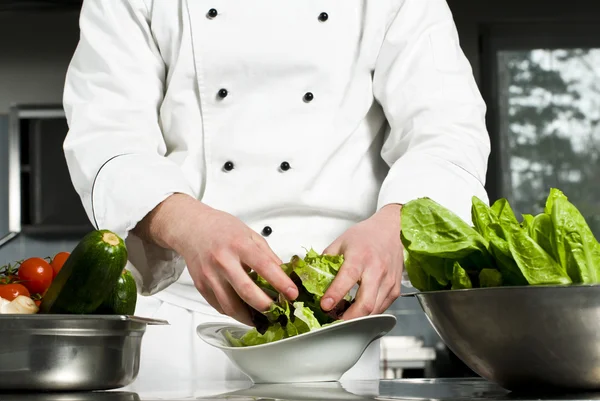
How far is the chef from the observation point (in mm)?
1325

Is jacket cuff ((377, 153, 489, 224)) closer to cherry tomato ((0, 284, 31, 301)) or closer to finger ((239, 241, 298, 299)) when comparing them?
finger ((239, 241, 298, 299))

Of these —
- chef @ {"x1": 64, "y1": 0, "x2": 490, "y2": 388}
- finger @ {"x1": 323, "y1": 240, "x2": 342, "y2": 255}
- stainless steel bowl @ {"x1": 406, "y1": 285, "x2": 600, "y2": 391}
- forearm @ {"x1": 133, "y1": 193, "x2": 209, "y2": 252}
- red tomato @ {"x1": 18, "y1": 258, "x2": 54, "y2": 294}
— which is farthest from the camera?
chef @ {"x1": 64, "y1": 0, "x2": 490, "y2": 388}

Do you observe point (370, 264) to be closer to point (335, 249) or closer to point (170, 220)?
point (335, 249)

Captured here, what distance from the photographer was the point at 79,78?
1450 mm

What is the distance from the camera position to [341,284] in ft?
2.86

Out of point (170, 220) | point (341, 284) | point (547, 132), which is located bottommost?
point (341, 284)

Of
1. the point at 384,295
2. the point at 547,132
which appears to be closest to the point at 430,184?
the point at 384,295

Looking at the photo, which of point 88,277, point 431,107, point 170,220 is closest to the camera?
point 88,277

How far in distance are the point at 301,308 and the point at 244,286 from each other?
77mm

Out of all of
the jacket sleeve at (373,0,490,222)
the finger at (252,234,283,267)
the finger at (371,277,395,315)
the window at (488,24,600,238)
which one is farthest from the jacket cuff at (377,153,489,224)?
the window at (488,24,600,238)

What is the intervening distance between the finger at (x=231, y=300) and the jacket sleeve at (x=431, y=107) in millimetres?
306

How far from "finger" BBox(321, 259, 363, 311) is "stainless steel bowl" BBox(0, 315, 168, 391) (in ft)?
0.70

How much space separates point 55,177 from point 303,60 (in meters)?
3.46

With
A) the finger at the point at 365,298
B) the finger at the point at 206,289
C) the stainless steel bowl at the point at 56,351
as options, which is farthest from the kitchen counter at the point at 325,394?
the finger at the point at 206,289
